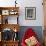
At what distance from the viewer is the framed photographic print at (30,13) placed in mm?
6253

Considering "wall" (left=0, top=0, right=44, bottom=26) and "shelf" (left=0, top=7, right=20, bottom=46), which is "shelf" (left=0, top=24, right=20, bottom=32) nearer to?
"shelf" (left=0, top=7, right=20, bottom=46)

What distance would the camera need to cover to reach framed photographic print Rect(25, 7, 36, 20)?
20.5ft

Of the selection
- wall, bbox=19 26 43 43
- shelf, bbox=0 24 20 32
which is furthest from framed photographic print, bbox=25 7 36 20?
shelf, bbox=0 24 20 32

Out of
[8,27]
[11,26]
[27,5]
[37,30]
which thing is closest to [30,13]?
[27,5]

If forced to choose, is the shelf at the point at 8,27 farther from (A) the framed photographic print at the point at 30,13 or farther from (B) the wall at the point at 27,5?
(A) the framed photographic print at the point at 30,13

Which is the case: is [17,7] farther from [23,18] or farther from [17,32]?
[17,32]

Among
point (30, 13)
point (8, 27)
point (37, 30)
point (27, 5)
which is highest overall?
point (27, 5)

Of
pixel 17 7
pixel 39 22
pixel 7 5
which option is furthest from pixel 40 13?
pixel 7 5

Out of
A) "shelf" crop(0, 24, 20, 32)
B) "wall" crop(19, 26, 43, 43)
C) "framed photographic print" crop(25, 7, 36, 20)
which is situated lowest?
"wall" crop(19, 26, 43, 43)

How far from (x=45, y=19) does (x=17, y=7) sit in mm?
1184

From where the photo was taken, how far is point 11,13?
19.9ft

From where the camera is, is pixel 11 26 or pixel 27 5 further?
pixel 27 5

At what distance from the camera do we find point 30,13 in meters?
6.28

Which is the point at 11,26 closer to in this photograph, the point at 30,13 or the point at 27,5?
the point at 30,13
